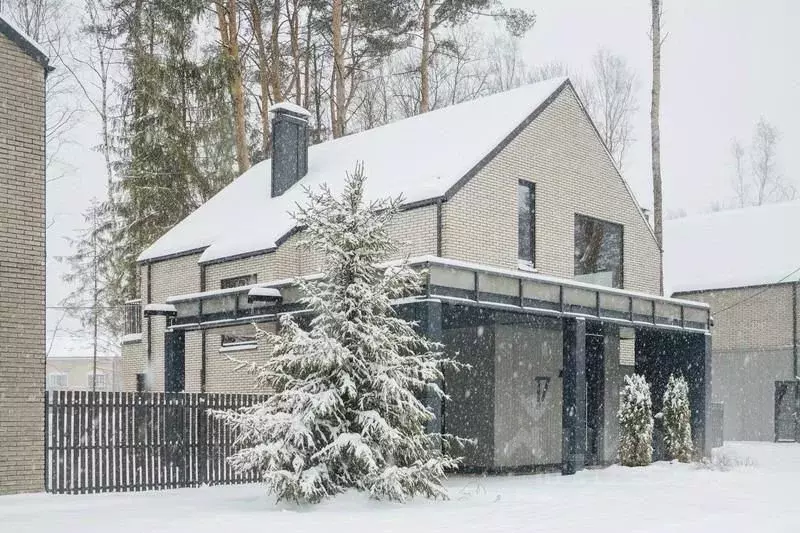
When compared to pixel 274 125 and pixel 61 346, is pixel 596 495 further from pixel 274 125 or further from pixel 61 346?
pixel 61 346

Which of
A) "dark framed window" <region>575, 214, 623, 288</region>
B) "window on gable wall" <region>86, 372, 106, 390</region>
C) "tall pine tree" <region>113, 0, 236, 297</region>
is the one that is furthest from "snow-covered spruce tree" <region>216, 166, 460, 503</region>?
"window on gable wall" <region>86, 372, 106, 390</region>

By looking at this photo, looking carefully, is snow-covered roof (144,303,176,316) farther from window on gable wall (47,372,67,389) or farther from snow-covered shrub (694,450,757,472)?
window on gable wall (47,372,67,389)

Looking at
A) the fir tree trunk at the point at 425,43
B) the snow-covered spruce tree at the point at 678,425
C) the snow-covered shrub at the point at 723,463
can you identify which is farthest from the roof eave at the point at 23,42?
the fir tree trunk at the point at 425,43

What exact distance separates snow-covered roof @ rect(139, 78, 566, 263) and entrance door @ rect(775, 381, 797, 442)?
13827 millimetres

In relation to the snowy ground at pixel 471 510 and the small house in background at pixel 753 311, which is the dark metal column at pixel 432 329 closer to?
the snowy ground at pixel 471 510

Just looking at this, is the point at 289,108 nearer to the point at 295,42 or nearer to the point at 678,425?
the point at 678,425

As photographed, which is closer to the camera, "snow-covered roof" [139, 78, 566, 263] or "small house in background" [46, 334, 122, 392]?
"snow-covered roof" [139, 78, 566, 263]

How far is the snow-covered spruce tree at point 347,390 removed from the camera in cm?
1359

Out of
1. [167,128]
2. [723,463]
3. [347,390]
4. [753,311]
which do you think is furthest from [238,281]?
[753,311]

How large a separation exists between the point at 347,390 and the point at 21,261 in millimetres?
5257

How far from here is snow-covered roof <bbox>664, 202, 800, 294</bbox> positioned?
110 ft

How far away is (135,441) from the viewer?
15.9 metres

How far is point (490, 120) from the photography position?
73.3 ft

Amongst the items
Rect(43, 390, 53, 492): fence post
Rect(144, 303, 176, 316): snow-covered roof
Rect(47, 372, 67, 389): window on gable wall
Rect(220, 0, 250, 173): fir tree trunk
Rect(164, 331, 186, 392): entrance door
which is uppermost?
Rect(220, 0, 250, 173): fir tree trunk
